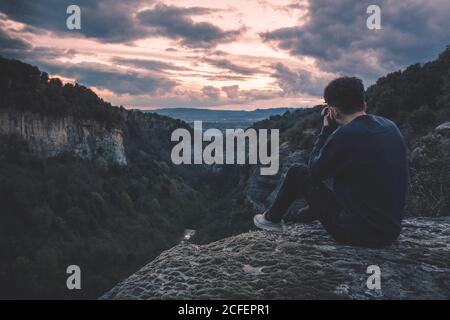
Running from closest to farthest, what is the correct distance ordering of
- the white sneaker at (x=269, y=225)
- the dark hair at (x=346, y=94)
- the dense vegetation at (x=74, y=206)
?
the dark hair at (x=346, y=94)
the white sneaker at (x=269, y=225)
the dense vegetation at (x=74, y=206)

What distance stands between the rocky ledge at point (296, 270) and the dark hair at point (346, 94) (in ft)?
5.91

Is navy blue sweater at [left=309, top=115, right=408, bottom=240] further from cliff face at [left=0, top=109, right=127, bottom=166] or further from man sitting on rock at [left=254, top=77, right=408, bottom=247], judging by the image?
cliff face at [left=0, top=109, right=127, bottom=166]

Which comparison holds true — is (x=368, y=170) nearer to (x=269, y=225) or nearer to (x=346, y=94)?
(x=346, y=94)

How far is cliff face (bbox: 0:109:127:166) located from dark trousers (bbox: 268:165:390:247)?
68689 mm

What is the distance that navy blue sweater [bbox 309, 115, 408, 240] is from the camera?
4.34 meters

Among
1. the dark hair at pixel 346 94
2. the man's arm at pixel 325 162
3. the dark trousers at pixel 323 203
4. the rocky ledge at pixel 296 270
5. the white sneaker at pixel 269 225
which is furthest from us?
the white sneaker at pixel 269 225

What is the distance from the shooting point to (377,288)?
4.28 meters

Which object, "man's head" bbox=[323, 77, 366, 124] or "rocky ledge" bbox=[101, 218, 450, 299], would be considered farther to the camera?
"man's head" bbox=[323, 77, 366, 124]

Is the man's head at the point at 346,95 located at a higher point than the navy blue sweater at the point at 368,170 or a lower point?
higher

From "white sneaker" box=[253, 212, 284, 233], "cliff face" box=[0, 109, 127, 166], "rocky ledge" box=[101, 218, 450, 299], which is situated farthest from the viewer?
"cliff face" box=[0, 109, 127, 166]

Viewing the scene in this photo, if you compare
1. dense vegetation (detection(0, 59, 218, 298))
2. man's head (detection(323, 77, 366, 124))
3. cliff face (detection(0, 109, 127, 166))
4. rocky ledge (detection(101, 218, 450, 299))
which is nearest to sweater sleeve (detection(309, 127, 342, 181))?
man's head (detection(323, 77, 366, 124))

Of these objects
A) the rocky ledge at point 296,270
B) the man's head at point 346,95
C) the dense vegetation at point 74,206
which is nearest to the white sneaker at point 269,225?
the rocky ledge at point 296,270

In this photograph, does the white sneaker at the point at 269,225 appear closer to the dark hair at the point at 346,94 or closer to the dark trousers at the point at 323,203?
the dark trousers at the point at 323,203

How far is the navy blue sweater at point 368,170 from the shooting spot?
4.34m
